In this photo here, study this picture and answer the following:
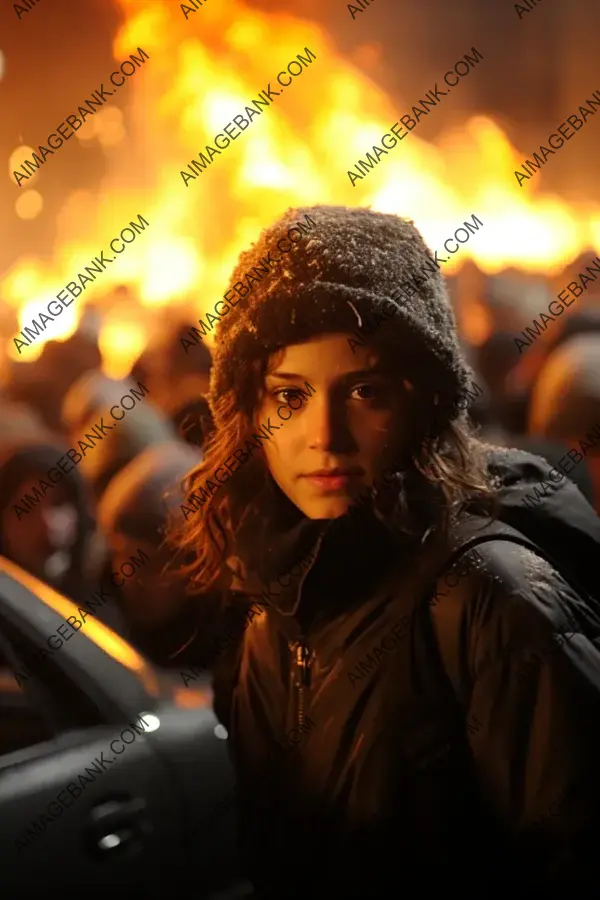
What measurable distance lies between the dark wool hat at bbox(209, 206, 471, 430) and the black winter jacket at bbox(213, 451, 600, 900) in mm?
187

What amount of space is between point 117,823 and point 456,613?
0.61 metres

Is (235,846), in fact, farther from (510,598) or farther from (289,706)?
(510,598)

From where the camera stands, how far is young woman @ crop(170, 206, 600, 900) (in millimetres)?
728

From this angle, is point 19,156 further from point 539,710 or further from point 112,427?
point 539,710

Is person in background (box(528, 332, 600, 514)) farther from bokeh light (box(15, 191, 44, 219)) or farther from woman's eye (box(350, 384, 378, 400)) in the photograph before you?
bokeh light (box(15, 191, 44, 219))

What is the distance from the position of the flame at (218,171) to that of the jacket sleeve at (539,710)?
2.50ft

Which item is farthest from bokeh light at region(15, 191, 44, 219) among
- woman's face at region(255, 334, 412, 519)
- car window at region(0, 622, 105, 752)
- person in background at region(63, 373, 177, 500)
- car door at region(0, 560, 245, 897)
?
woman's face at region(255, 334, 412, 519)

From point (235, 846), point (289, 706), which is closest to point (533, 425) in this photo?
point (289, 706)

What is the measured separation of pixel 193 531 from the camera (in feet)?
3.32

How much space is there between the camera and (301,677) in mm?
869

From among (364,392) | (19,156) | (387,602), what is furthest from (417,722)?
(19,156)

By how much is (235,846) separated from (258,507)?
20.3 inches

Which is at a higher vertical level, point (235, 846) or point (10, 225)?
point (10, 225)

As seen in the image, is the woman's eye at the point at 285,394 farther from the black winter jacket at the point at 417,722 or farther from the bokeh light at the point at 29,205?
the bokeh light at the point at 29,205
